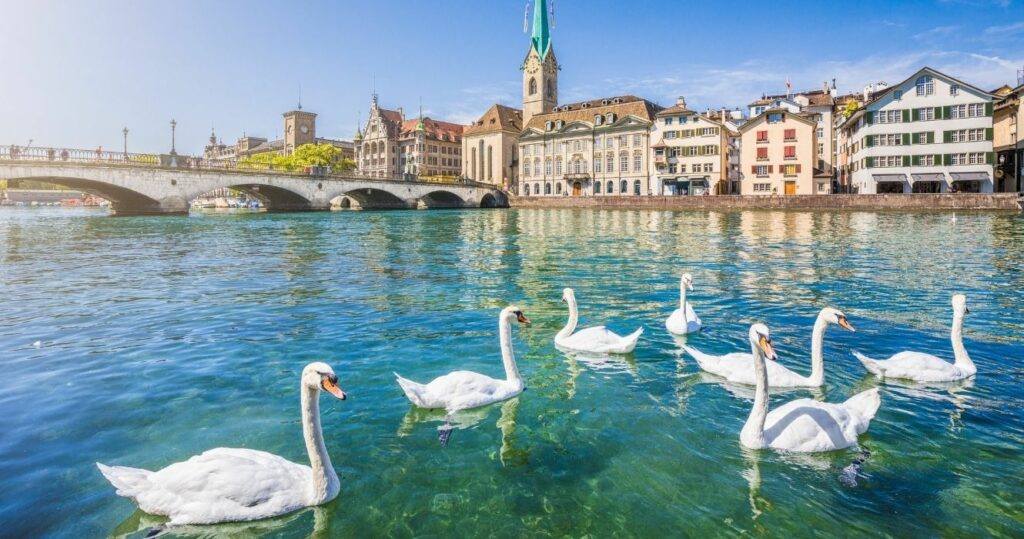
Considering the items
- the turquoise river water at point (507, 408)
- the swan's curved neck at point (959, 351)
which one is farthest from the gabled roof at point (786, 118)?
the swan's curved neck at point (959, 351)

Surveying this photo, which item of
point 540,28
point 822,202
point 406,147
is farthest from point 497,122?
point 822,202

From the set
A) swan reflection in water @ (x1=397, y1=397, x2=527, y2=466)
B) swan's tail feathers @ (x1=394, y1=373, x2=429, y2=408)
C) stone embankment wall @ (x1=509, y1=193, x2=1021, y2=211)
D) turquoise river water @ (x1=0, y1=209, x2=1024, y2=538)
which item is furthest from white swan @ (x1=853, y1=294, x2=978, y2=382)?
stone embankment wall @ (x1=509, y1=193, x2=1021, y2=211)

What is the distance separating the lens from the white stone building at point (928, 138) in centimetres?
5881

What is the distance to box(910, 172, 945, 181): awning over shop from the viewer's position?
61312mm

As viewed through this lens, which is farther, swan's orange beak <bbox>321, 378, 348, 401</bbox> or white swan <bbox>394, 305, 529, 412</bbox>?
white swan <bbox>394, 305, 529, 412</bbox>

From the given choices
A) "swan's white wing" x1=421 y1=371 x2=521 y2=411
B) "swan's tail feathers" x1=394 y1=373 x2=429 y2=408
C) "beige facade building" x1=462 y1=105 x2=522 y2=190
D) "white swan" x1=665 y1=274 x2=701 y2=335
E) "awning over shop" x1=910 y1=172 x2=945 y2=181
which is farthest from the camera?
"beige facade building" x1=462 y1=105 x2=522 y2=190

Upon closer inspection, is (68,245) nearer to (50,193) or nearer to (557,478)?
(557,478)

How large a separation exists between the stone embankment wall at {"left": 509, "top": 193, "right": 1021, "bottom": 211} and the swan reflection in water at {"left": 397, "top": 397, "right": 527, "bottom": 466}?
6141 centimetres

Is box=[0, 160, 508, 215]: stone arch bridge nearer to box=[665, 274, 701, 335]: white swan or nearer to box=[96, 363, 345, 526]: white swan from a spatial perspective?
box=[665, 274, 701, 335]: white swan

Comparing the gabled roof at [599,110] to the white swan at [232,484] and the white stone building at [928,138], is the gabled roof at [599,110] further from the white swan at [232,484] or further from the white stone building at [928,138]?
the white swan at [232,484]

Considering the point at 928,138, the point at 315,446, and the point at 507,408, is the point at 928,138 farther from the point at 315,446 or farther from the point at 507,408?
the point at 315,446

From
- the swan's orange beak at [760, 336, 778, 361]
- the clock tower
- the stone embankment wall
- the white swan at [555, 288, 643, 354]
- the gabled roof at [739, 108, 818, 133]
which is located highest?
the clock tower

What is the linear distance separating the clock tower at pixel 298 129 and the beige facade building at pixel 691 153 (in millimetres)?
A: 95634

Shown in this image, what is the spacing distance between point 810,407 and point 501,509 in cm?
323
